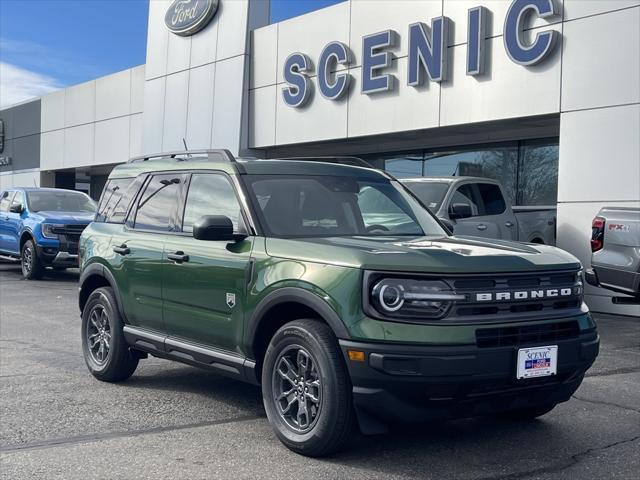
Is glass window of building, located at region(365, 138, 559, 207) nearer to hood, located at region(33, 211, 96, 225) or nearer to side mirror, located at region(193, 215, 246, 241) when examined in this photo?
hood, located at region(33, 211, 96, 225)

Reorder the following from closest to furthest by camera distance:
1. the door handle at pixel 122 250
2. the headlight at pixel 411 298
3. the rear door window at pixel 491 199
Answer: the headlight at pixel 411 298 < the door handle at pixel 122 250 < the rear door window at pixel 491 199

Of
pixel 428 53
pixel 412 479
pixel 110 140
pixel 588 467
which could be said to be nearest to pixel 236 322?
pixel 412 479

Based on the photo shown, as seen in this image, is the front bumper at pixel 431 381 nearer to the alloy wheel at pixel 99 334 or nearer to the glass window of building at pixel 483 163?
the alloy wheel at pixel 99 334

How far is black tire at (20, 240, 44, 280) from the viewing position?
52.2ft

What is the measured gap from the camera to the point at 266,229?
5188mm

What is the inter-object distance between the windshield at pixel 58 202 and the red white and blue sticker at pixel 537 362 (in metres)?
13.7

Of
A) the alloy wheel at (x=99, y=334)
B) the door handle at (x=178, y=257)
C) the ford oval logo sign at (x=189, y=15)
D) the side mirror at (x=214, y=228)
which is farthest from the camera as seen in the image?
the ford oval logo sign at (x=189, y=15)

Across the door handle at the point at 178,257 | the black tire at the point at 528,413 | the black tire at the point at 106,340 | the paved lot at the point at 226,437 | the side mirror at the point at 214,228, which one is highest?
the side mirror at the point at 214,228

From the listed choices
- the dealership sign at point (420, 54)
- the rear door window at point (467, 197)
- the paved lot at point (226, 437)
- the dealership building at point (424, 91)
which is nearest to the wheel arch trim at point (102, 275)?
the paved lot at point (226, 437)

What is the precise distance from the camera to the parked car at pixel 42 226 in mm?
15562

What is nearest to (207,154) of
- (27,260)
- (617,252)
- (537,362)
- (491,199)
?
(537,362)

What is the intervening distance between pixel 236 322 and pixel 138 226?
175cm

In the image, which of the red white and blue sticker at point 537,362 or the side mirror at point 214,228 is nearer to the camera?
the red white and blue sticker at point 537,362

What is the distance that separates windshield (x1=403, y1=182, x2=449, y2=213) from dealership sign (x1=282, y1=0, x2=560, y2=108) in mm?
3406
